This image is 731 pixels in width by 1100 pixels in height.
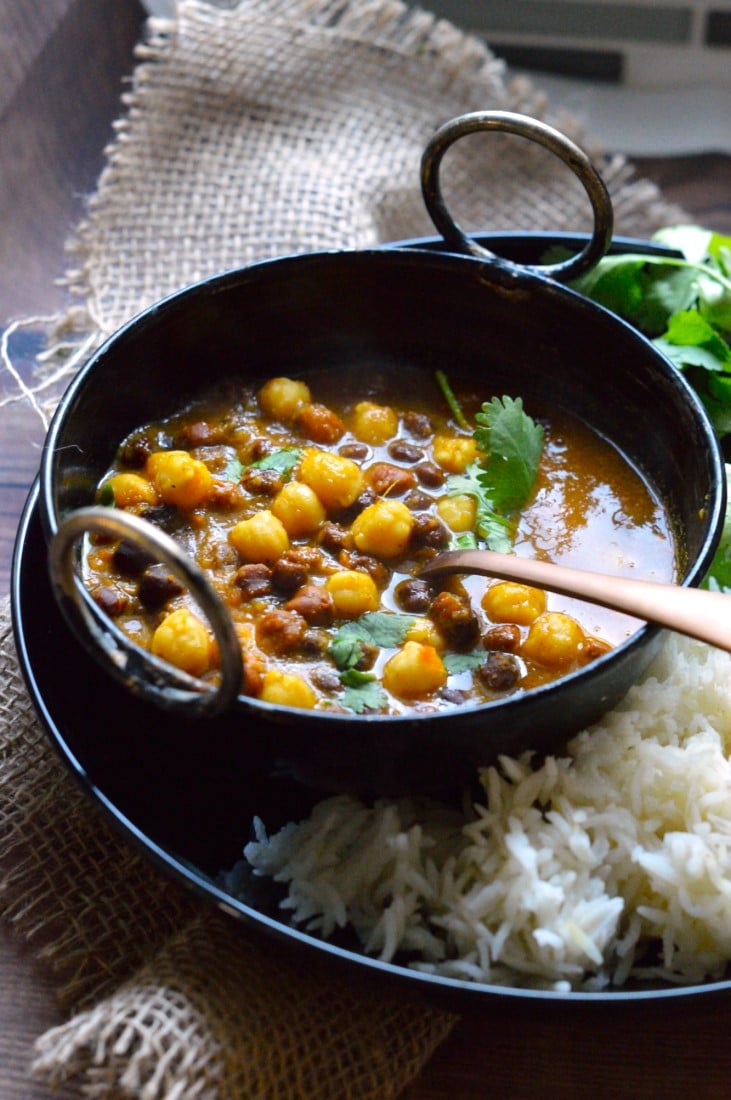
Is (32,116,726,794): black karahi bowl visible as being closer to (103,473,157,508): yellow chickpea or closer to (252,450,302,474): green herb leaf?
(103,473,157,508): yellow chickpea

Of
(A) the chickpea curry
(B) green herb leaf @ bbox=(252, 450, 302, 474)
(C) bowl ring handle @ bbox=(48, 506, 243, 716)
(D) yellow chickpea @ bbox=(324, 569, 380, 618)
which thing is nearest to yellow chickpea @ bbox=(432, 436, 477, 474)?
(A) the chickpea curry

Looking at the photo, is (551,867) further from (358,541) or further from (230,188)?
(230,188)

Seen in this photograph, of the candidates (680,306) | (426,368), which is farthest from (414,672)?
(680,306)

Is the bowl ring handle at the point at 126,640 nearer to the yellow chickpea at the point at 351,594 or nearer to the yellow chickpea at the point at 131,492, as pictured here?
the yellow chickpea at the point at 351,594

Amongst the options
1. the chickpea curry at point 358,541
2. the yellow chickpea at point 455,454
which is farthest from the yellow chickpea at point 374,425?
the yellow chickpea at point 455,454

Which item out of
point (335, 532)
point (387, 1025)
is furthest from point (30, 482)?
point (387, 1025)

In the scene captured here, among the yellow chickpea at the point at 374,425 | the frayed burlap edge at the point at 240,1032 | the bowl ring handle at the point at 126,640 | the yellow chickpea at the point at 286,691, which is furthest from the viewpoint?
the yellow chickpea at the point at 374,425
